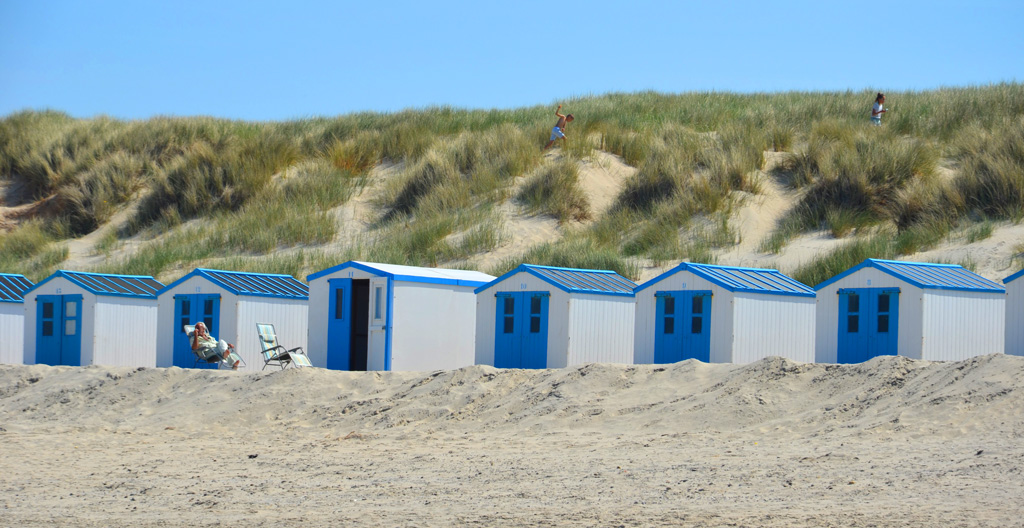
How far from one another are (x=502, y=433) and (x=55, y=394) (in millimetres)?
7932

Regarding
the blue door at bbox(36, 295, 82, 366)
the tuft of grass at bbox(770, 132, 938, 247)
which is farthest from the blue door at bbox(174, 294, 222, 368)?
the tuft of grass at bbox(770, 132, 938, 247)

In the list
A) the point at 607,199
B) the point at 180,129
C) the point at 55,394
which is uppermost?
the point at 180,129

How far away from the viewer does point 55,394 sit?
1720 centimetres

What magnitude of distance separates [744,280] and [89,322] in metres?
11.3

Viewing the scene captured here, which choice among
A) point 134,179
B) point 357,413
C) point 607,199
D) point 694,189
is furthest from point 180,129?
point 357,413

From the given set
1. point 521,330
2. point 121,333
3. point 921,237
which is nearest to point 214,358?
point 121,333

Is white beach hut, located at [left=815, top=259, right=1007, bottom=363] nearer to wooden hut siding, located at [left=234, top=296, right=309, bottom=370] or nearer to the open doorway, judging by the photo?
the open doorway

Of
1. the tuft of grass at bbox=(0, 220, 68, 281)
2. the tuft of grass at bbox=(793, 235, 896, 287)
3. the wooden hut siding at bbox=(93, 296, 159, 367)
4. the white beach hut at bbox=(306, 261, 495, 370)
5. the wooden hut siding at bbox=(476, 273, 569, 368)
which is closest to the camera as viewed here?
the wooden hut siding at bbox=(476, 273, 569, 368)

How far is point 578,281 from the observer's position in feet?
59.5

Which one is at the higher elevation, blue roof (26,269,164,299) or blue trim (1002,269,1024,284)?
blue trim (1002,269,1024,284)

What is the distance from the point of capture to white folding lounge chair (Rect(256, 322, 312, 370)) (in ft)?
60.6

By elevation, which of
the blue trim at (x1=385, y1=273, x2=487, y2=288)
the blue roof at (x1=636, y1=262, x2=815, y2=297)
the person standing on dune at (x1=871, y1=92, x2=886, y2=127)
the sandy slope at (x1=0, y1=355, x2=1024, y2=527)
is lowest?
the sandy slope at (x1=0, y1=355, x2=1024, y2=527)

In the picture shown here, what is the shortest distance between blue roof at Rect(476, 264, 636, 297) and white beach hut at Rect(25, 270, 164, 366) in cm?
671

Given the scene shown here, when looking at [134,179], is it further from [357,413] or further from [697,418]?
[697,418]
